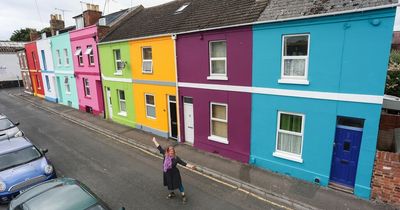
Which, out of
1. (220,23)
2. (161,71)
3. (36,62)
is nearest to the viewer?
(220,23)

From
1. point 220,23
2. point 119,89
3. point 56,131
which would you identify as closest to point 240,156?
point 220,23

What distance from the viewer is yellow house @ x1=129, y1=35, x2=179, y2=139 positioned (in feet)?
40.1

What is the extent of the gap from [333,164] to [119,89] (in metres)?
13.5

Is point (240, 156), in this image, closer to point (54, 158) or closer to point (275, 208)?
point (275, 208)

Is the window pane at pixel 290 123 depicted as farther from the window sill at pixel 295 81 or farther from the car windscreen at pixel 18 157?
the car windscreen at pixel 18 157

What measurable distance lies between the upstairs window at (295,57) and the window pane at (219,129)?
11.6 ft

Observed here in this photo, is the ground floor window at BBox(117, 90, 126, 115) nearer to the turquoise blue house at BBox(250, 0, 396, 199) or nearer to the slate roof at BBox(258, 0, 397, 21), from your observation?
the turquoise blue house at BBox(250, 0, 396, 199)

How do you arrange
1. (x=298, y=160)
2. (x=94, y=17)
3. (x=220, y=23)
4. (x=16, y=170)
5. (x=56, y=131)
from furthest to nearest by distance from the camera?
(x=94, y=17)
(x=56, y=131)
(x=220, y=23)
(x=298, y=160)
(x=16, y=170)

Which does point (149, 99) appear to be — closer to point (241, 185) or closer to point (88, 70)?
point (88, 70)

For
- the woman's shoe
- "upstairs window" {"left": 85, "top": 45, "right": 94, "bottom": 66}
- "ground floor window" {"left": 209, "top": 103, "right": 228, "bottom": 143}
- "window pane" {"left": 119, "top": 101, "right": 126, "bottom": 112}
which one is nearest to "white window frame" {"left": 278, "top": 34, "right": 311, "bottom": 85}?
"ground floor window" {"left": 209, "top": 103, "right": 228, "bottom": 143}

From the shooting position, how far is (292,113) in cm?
835

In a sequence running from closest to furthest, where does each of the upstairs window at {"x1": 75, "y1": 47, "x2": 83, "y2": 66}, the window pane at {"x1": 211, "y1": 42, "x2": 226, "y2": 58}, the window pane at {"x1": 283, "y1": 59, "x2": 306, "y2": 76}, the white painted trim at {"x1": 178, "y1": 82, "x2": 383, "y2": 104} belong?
the white painted trim at {"x1": 178, "y1": 82, "x2": 383, "y2": 104}
the window pane at {"x1": 283, "y1": 59, "x2": 306, "y2": 76}
the window pane at {"x1": 211, "y1": 42, "x2": 226, "y2": 58}
the upstairs window at {"x1": 75, "y1": 47, "x2": 83, "y2": 66}

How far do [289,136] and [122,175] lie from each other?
6710mm

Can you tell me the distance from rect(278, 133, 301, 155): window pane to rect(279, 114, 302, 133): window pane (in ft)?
0.86
